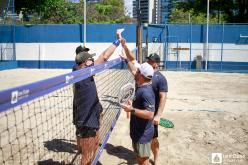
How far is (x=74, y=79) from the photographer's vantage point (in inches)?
152

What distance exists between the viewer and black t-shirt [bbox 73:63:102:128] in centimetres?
494

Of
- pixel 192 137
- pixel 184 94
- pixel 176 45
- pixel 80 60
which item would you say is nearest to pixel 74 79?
pixel 80 60

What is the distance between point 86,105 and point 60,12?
104ft

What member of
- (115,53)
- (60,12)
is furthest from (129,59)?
(60,12)

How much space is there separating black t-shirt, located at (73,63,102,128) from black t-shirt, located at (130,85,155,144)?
0.63 metres

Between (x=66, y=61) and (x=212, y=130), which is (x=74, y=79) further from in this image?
(x=66, y=61)

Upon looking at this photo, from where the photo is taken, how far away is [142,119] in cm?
479

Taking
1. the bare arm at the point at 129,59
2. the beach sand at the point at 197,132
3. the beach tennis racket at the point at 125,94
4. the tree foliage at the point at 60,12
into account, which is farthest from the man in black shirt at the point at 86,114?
A: the tree foliage at the point at 60,12

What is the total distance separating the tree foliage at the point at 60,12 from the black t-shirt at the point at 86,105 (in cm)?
2681

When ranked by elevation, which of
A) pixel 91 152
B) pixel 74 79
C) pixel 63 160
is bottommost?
pixel 63 160

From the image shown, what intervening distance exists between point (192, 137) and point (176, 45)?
54.1ft

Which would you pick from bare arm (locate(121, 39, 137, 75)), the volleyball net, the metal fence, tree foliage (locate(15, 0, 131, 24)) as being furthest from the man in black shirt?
tree foliage (locate(15, 0, 131, 24))

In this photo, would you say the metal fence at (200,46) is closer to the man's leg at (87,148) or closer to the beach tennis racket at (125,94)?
the beach tennis racket at (125,94)

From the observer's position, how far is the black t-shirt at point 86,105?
4.94 meters
